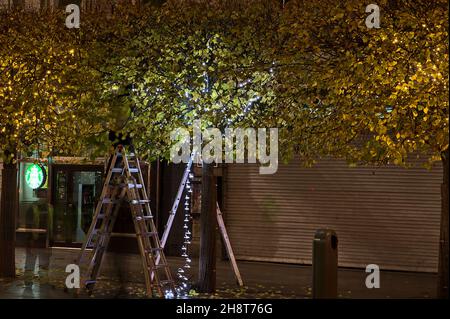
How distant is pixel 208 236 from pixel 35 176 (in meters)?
7.98

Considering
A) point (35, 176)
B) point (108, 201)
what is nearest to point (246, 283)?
point (108, 201)

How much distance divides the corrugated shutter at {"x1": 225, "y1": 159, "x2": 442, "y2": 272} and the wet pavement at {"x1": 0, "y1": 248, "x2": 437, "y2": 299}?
1.09ft

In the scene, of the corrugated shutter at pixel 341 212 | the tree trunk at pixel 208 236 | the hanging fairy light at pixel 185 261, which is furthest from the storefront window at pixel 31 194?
the tree trunk at pixel 208 236

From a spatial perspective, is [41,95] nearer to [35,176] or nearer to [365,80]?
[365,80]

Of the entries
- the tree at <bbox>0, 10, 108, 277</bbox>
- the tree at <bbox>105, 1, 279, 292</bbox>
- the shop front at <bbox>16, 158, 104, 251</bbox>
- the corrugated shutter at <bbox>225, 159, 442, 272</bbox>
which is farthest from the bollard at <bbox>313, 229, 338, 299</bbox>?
the shop front at <bbox>16, 158, 104, 251</bbox>

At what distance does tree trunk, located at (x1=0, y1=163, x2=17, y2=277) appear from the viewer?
13570 mm

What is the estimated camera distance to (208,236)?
1229cm

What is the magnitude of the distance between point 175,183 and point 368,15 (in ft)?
24.9

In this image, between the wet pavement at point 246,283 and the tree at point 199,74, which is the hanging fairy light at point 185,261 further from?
the tree at point 199,74

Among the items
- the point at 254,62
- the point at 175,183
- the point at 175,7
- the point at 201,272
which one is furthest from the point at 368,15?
the point at 175,183

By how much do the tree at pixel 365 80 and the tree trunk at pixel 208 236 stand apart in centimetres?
141

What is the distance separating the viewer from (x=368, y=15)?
11.1m

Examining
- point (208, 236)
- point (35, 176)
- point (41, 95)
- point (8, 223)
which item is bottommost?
point (208, 236)
